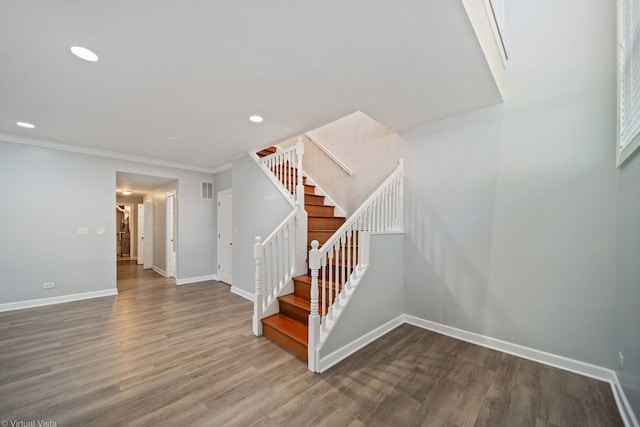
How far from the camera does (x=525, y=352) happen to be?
2408 mm

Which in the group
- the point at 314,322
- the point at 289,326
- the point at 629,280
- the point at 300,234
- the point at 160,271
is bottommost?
the point at 160,271

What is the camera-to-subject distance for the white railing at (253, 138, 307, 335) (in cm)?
292

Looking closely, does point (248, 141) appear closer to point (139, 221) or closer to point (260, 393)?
point (260, 393)

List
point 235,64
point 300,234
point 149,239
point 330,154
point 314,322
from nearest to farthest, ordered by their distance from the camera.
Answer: point 235,64
point 314,322
point 300,234
point 330,154
point 149,239

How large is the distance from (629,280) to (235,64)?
11.2 ft

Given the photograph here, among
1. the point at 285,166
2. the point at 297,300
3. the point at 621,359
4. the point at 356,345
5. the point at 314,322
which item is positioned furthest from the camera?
the point at 285,166

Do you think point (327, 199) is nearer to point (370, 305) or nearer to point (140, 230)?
point (370, 305)

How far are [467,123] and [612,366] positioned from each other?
2585 mm

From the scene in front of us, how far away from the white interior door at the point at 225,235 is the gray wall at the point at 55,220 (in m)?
1.57

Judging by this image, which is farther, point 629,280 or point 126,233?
point 126,233

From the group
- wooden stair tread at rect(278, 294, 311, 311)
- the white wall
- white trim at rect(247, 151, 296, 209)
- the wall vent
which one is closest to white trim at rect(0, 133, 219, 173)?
the wall vent

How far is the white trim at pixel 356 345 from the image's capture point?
7.33ft

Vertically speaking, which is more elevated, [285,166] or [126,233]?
[285,166]

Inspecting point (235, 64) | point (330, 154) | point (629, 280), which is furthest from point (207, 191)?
point (629, 280)
